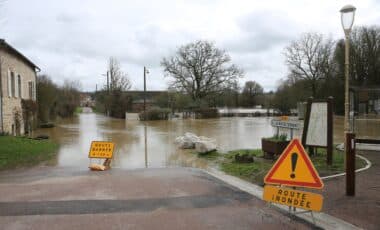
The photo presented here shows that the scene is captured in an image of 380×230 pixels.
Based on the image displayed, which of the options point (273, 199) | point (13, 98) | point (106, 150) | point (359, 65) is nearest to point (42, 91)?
point (13, 98)

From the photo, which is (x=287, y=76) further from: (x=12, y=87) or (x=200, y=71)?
(x=12, y=87)

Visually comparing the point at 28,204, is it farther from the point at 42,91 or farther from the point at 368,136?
the point at 42,91

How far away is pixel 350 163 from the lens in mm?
6211

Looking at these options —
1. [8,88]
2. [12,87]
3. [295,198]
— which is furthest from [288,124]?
[12,87]

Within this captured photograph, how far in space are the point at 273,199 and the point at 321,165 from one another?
4.55 meters

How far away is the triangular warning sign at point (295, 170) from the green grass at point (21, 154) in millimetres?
8613

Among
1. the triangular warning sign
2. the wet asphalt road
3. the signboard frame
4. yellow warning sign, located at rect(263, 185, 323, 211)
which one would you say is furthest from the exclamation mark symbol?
the signboard frame

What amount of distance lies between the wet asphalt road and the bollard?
1630 mm

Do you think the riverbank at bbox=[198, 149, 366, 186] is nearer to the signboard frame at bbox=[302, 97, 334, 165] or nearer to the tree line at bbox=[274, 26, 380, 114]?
the signboard frame at bbox=[302, 97, 334, 165]

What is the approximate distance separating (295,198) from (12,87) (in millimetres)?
21189

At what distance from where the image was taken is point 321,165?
9156 millimetres

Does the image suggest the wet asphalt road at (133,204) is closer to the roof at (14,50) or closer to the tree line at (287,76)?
the roof at (14,50)

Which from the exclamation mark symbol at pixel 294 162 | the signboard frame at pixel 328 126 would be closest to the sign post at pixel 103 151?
the signboard frame at pixel 328 126

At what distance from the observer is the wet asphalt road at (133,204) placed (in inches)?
188
